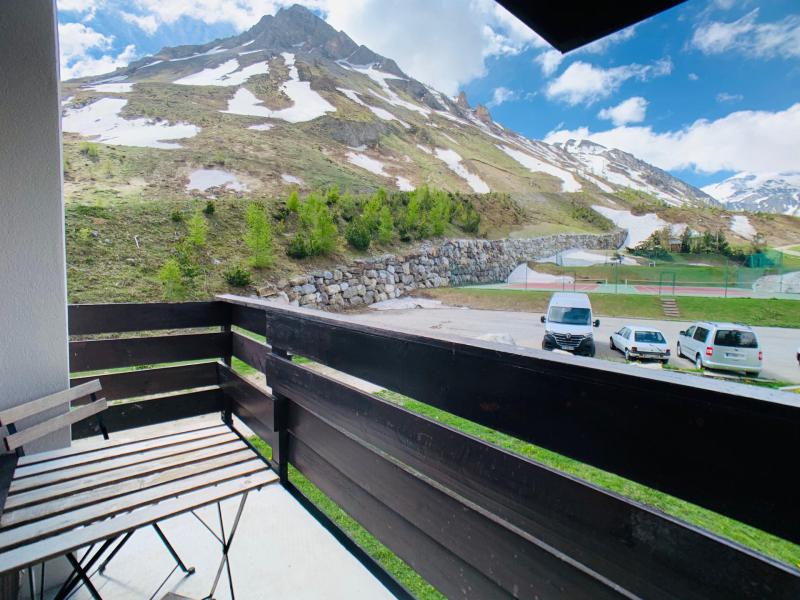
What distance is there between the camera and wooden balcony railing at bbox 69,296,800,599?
45 cm

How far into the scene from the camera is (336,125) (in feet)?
121

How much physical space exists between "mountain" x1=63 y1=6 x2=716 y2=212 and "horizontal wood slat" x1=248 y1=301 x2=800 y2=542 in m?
14.4

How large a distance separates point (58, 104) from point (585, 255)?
97.8 ft

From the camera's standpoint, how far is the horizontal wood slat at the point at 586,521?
451mm

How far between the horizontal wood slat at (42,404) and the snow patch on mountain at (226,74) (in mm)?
48495

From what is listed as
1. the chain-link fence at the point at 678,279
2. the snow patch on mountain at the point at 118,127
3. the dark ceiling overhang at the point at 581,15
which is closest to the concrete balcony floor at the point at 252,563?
the dark ceiling overhang at the point at 581,15

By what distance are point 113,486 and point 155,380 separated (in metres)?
1.04

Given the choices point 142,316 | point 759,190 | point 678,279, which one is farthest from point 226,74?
point 759,190

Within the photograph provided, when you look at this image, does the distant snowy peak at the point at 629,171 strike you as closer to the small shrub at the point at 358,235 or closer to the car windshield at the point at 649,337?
the small shrub at the point at 358,235

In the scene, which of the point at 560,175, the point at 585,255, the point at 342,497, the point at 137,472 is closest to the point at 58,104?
the point at 137,472

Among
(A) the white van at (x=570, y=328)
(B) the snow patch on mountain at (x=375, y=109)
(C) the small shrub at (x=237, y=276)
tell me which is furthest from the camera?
(B) the snow patch on mountain at (x=375, y=109)

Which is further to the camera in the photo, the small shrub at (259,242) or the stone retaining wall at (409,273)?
the stone retaining wall at (409,273)

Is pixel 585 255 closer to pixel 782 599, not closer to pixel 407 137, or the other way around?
pixel 407 137

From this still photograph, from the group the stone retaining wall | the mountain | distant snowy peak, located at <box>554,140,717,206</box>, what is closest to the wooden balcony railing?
the stone retaining wall
